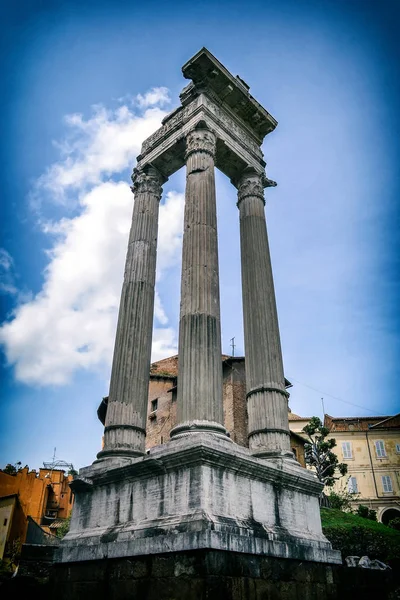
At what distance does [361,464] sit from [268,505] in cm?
4847

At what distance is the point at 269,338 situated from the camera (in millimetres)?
11547

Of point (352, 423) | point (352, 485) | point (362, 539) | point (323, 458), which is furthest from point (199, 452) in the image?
point (352, 423)

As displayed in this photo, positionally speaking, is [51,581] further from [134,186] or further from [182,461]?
[134,186]

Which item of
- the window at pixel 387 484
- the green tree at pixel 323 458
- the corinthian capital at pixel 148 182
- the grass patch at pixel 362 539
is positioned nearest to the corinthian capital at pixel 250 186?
the corinthian capital at pixel 148 182

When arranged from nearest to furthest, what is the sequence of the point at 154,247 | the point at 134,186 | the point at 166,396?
1. the point at 154,247
2. the point at 134,186
3. the point at 166,396

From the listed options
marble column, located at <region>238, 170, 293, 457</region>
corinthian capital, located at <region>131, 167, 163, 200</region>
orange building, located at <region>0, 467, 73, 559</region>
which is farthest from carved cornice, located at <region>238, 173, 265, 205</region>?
orange building, located at <region>0, 467, 73, 559</region>

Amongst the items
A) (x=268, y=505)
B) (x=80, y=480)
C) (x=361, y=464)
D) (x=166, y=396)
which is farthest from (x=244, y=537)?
(x=361, y=464)

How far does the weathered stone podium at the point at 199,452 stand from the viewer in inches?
287

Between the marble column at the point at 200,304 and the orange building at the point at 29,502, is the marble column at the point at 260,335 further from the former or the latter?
the orange building at the point at 29,502

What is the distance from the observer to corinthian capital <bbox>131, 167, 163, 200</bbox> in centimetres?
1391

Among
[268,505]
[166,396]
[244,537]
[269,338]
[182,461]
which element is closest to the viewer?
[244,537]

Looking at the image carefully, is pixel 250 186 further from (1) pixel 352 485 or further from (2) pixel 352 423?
(2) pixel 352 423

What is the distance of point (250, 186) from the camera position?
14070mm

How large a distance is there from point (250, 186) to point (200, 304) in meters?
5.52
